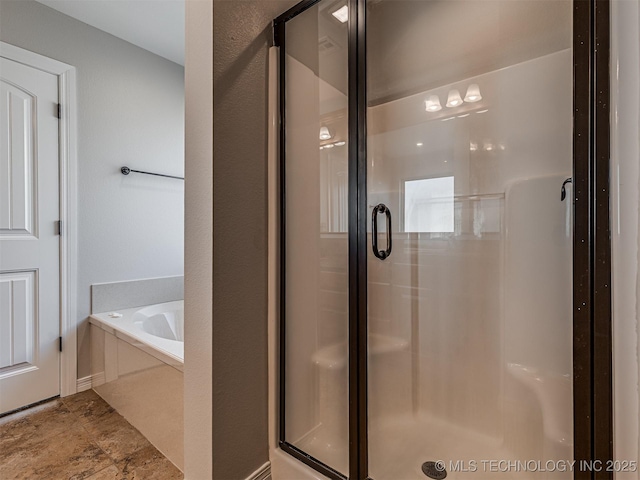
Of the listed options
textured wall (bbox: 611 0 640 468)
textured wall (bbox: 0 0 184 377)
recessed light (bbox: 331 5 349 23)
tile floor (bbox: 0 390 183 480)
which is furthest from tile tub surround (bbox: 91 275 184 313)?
textured wall (bbox: 611 0 640 468)

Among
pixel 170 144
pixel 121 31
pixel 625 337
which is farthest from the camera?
pixel 170 144

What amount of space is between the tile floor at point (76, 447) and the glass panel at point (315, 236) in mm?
745

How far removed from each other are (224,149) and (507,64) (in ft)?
3.55

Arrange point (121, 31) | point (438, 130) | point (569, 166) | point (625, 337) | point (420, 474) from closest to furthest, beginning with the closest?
point (625, 337), point (569, 166), point (420, 474), point (438, 130), point (121, 31)

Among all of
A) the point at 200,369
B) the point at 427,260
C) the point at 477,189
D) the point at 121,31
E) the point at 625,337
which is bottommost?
the point at 200,369

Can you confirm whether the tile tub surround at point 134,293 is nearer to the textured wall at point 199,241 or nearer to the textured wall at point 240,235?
the textured wall at point 199,241

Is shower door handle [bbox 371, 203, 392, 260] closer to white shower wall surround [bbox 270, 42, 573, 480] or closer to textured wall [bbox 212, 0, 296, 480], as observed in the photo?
white shower wall surround [bbox 270, 42, 573, 480]

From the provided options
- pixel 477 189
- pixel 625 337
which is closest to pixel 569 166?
pixel 477 189

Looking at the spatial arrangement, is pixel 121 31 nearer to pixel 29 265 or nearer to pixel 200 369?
pixel 29 265

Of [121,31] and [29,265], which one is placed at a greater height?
[121,31]

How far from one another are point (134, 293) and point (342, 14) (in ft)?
7.45

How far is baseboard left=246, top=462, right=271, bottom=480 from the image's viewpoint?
4.25 feet

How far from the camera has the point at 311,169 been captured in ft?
4.35

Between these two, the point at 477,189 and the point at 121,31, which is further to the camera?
the point at 121,31
